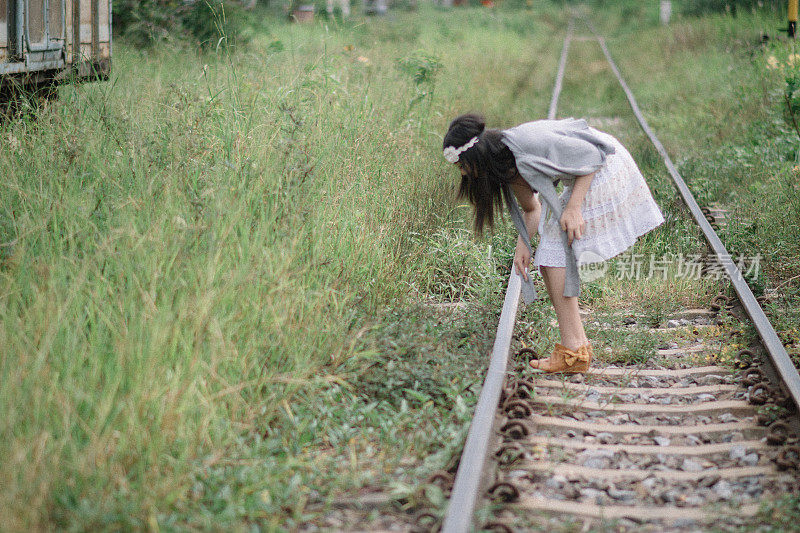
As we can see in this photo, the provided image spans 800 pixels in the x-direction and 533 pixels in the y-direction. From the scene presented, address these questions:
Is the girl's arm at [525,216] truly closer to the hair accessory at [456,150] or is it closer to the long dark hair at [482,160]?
the long dark hair at [482,160]

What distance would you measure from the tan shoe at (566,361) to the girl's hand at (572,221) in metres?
0.57

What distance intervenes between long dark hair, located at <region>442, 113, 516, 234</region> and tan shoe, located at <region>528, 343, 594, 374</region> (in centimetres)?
75

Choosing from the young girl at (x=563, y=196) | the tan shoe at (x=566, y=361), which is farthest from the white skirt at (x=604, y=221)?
the tan shoe at (x=566, y=361)

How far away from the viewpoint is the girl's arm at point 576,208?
3.53 metres

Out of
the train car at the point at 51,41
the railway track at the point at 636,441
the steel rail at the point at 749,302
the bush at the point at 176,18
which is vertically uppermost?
the bush at the point at 176,18

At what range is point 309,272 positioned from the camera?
3842 mm

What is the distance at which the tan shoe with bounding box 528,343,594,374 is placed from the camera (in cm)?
371

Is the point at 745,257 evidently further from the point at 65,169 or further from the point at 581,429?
the point at 65,169

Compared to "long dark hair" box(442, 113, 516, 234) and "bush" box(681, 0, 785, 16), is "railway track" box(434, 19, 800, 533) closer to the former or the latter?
"long dark hair" box(442, 113, 516, 234)

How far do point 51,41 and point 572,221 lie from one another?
4304 millimetres

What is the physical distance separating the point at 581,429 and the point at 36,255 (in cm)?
256

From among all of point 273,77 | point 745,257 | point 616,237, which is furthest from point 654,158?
point 616,237

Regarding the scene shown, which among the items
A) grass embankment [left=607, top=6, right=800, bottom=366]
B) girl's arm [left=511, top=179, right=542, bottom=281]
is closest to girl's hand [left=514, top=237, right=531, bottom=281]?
girl's arm [left=511, top=179, right=542, bottom=281]

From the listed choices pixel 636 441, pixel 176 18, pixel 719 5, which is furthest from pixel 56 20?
pixel 719 5
